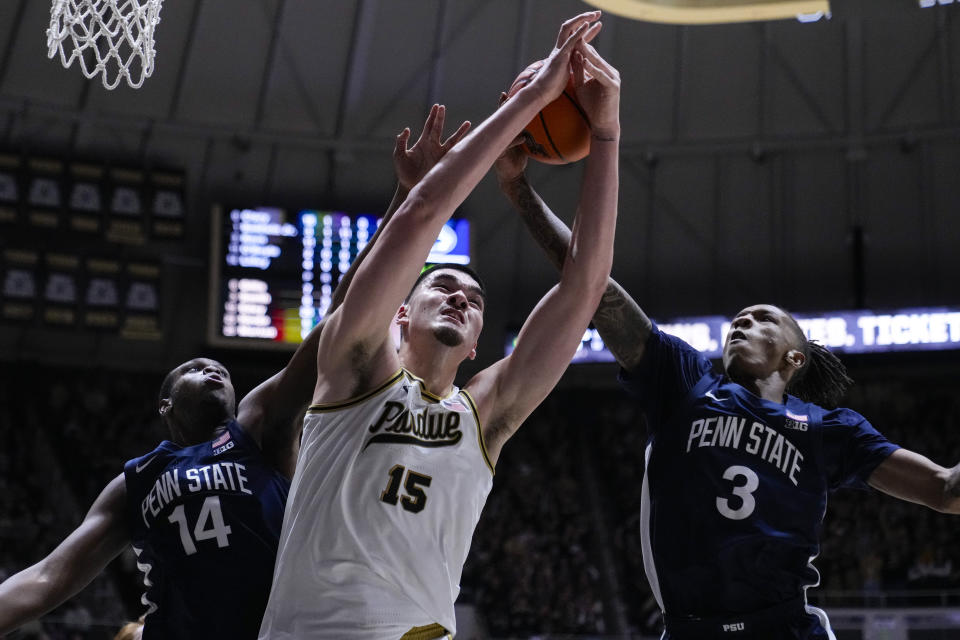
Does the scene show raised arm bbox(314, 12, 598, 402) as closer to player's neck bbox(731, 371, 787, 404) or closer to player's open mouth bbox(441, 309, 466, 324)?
player's open mouth bbox(441, 309, 466, 324)

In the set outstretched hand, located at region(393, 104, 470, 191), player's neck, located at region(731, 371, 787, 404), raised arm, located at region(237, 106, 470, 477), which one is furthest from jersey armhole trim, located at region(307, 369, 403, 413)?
player's neck, located at region(731, 371, 787, 404)

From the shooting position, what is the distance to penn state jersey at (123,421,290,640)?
3.60 m

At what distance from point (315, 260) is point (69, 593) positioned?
460 inches

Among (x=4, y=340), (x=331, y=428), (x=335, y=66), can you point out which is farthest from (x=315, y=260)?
(x=331, y=428)

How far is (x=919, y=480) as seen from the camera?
13.0 ft

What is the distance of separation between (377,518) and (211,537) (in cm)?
119

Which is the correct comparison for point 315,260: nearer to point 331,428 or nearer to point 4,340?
point 4,340

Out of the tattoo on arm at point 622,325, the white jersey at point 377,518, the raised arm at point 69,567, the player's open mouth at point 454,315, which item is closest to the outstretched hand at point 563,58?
the player's open mouth at point 454,315

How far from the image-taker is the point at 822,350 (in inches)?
183

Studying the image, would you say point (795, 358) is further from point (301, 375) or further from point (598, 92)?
point (301, 375)

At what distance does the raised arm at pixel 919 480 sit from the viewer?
386 cm

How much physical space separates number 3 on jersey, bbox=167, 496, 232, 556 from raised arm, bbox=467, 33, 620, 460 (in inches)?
43.6

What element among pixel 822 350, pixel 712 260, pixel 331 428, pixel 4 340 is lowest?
pixel 331 428

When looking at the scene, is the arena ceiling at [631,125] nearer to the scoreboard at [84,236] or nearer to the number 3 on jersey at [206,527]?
the scoreboard at [84,236]
